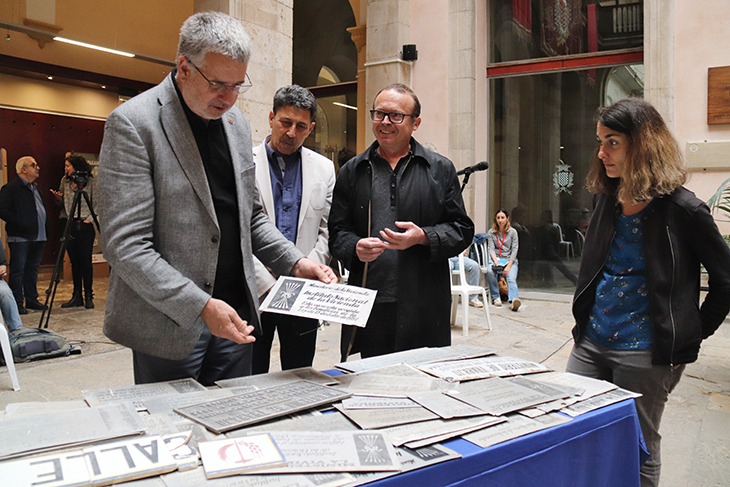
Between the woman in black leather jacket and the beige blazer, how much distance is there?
126 centimetres

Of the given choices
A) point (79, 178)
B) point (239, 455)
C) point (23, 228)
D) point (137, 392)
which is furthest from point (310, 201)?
point (23, 228)

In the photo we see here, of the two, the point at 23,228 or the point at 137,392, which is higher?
the point at 23,228

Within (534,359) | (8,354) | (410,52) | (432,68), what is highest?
(410,52)

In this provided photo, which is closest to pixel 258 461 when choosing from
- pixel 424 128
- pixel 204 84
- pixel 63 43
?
pixel 204 84

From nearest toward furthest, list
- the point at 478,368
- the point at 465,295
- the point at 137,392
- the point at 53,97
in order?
1. the point at 137,392
2. the point at 478,368
3. the point at 465,295
4. the point at 53,97

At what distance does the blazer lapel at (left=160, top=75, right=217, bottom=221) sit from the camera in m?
1.74

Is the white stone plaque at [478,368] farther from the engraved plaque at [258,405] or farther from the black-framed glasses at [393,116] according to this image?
the black-framed glasses at [393,116]

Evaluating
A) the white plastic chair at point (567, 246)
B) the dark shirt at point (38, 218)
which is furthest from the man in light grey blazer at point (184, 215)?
the white plastic chair at point (567, 246)

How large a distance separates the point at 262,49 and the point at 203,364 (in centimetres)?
394

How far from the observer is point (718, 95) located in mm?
6934

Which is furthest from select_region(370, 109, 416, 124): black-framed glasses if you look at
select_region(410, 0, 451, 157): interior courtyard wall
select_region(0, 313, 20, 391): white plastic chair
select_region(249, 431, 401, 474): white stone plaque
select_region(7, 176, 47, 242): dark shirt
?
select_region(7, 176, 47, 242): dark shirt

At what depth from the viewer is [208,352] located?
191 centimetres

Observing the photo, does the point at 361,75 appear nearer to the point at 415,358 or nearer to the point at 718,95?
the point at 718,95

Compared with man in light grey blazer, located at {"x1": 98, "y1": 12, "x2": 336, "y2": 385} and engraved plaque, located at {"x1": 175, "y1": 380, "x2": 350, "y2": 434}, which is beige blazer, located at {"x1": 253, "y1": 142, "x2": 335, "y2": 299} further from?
engraved plaque, located at {"x1": 175, "y1": 380, "x2": 350, "y2": 434}
